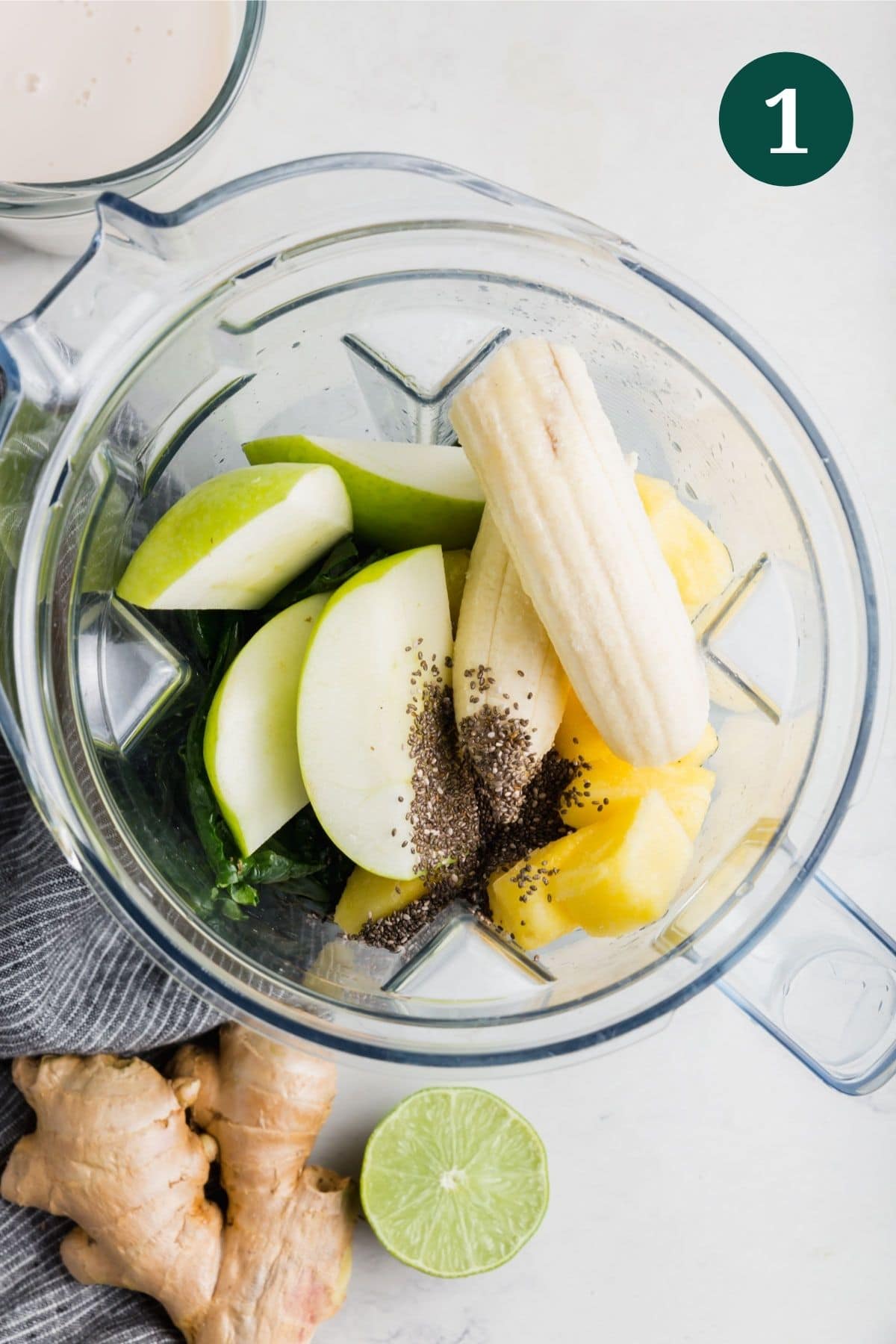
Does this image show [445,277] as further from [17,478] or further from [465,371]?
[17,478]

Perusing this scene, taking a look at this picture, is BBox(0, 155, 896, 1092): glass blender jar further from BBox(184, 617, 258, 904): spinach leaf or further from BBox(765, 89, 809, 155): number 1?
BBox(765, 89, 809, 155): number 1

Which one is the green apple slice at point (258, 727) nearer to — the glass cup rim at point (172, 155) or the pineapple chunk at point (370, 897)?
the pineapple chunk at point (370, 897)

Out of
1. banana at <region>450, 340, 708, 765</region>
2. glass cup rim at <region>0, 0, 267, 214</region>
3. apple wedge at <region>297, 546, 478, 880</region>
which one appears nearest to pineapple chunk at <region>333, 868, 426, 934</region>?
apple wedge at <region>297, 546, 478, 880</region>

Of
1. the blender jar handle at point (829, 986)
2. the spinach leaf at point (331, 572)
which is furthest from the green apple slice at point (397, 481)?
the blender jar handle at point (829, 986)

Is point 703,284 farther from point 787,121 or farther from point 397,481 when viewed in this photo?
point 397,481

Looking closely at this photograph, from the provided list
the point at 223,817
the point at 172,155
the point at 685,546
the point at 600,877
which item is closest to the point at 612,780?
the point at 600,877

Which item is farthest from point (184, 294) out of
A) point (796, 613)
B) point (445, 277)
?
point (796, 613)

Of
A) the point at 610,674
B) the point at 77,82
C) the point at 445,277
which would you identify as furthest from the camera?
the point at 77,82
